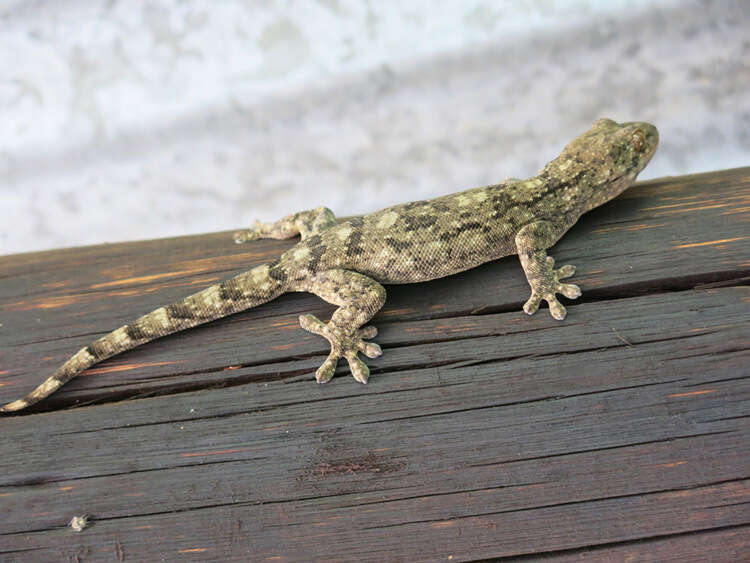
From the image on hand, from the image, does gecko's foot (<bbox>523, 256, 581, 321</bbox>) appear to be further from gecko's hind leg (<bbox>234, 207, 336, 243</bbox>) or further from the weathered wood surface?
gecko's hind leg (<bbox>234, 207, 336, 243</bbox>)

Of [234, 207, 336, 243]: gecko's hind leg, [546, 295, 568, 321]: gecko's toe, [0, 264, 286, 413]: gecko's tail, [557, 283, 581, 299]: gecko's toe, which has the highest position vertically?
[234, 207, 336, 243]: gecko's hind leg

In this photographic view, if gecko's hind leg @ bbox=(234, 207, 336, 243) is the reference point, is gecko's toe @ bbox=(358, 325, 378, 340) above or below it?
below

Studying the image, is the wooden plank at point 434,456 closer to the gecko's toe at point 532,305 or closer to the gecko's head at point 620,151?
the gecko's toe at point 532,305

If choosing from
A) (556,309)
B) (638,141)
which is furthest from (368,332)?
(638,141)

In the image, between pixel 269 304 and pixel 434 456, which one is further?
pixel 269 304

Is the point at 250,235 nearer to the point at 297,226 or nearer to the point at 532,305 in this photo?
the point at 297,226

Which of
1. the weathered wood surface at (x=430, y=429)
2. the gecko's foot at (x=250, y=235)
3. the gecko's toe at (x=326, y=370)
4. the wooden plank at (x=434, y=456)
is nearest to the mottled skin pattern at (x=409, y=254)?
the gecko's toe at (x=326, y=370)

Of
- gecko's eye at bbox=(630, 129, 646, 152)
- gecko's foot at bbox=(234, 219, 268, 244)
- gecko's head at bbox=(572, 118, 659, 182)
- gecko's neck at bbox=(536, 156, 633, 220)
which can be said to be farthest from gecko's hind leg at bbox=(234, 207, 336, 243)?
gecko's eye at bbox=(630, 129, 646, 152)
